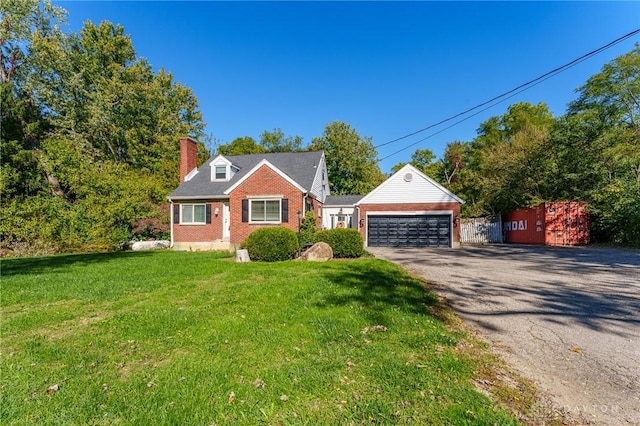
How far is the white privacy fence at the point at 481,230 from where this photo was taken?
23.3 meters

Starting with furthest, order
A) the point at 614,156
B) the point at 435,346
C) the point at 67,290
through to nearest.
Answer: the point at 614,156 < the point at 67,290 < the point at 435,346

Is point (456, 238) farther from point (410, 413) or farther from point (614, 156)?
point (410, 413)

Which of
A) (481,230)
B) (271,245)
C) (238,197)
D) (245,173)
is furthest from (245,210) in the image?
(481,230)

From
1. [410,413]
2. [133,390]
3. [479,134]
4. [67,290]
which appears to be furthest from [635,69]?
[67,290]

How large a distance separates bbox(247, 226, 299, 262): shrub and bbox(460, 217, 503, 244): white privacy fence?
55.4 feet

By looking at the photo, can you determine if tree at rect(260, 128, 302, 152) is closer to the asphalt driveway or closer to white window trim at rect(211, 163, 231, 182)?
white window trim at rect(211, 163, 231, 182)

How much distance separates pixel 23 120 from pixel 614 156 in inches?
1495

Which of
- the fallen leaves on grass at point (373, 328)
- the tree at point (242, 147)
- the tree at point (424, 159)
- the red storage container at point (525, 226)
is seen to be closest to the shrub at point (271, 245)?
the fallen leaves on grass at point (373, 328)

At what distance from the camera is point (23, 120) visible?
69.3 ft

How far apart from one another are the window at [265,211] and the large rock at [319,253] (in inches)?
211

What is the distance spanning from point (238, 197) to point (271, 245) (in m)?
6.20

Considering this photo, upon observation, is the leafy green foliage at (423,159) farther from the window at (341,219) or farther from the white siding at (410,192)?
the white siding at (410,192)

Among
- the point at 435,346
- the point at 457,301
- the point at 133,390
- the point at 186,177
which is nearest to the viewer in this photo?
the point at 133,390

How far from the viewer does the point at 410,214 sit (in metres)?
18.4
